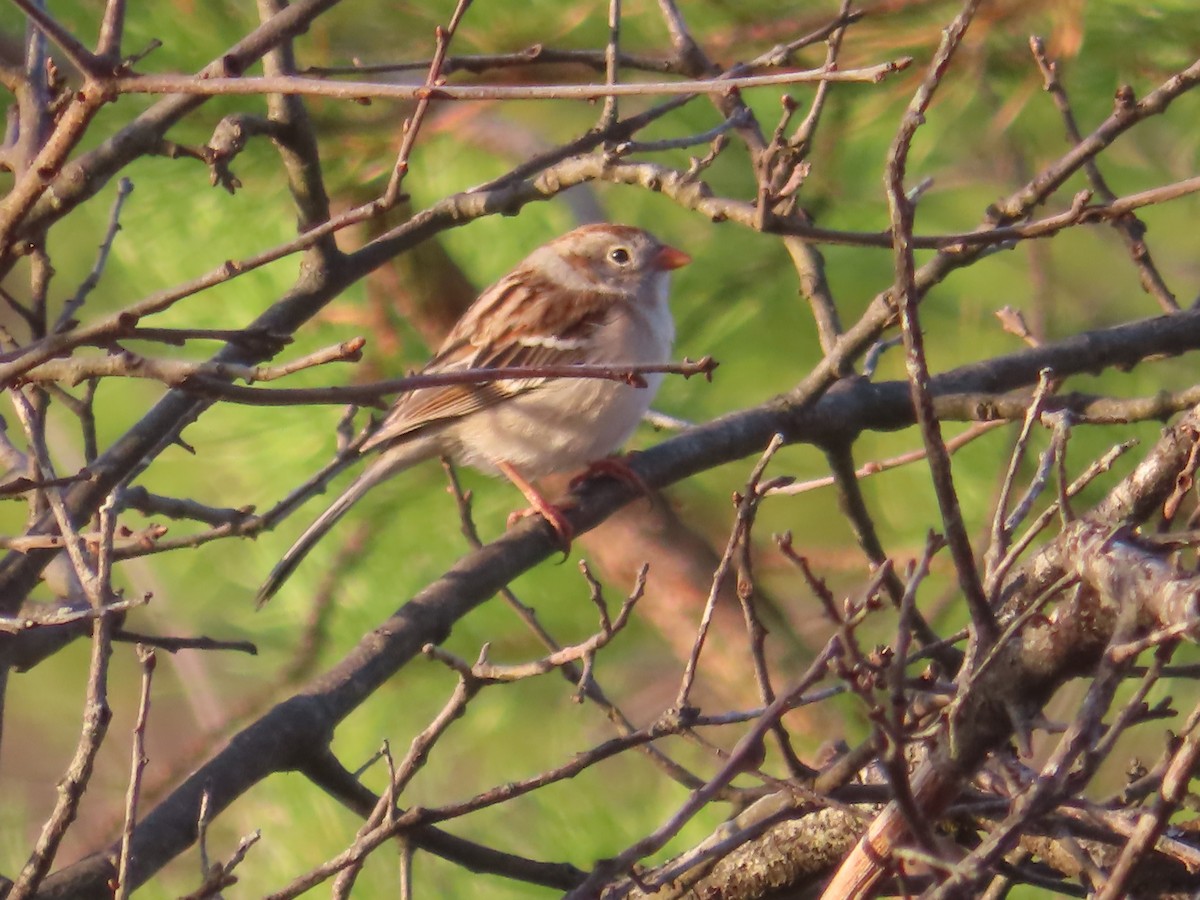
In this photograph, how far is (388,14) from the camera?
146 inches

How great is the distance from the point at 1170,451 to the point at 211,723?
3.26 m

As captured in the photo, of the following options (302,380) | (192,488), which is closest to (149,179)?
(302,380)

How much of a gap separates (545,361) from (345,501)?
0.72 meters

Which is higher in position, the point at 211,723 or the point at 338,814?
the point at 211,723

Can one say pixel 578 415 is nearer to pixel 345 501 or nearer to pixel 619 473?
pixel 619 473

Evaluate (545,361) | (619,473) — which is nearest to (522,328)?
(545,361)

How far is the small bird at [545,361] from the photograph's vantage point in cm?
361

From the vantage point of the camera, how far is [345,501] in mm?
3494

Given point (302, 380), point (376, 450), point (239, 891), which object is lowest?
point (239, 891)

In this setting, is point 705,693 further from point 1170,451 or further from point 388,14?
point 1170,451

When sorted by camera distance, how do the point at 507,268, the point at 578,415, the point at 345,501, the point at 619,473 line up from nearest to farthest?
1. the point at 619,473
2. the point at 345,501
3. the point at 578,415
4. the point at 507,268

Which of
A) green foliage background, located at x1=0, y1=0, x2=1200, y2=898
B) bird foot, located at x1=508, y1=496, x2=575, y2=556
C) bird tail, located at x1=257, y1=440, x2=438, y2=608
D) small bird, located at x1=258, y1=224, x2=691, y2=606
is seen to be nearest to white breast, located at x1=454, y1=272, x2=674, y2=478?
small bird, located at x1=258, y1=224, x2=691, y2=606

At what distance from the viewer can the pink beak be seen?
4.03 m

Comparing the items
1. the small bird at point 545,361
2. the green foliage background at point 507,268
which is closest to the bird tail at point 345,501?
the small bird at point 545,361
